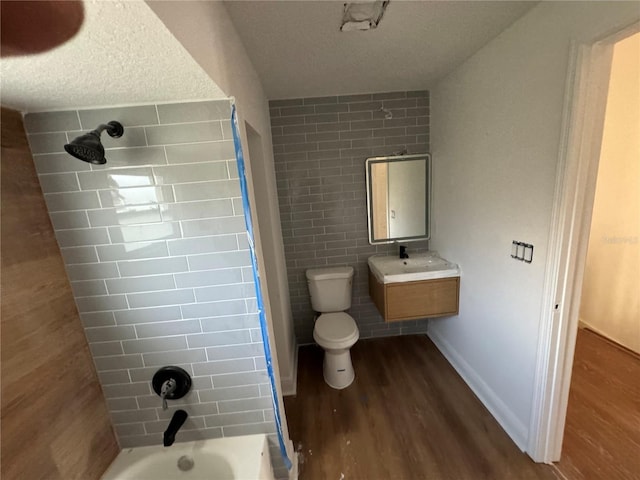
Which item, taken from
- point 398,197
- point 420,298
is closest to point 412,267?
point 420,298

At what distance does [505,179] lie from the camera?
4.62 ft

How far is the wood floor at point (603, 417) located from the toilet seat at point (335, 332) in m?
1.27

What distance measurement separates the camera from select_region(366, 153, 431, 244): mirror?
2229mm

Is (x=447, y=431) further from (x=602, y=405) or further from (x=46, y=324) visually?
(x=46, y=324)

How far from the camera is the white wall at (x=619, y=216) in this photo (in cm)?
182

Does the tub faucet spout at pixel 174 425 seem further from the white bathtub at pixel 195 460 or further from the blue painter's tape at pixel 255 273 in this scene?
the blue painter's tape at pixel 255 273

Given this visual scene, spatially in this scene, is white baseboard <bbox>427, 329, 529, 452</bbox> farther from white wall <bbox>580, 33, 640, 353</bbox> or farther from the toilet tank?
white wall <bbox>580, 33, 640, 353</bbox>

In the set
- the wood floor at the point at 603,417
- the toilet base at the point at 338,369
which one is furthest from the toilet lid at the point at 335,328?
the wood floor at the point at 603,417

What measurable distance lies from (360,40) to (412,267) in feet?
5.25

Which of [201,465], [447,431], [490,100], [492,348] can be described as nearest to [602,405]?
[492,348]

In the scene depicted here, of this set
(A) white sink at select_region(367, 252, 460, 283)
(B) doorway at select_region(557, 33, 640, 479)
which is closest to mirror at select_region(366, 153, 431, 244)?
(A) white sink at select_region(367, 252, 460, 283)

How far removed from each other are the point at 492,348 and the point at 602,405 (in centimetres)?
79

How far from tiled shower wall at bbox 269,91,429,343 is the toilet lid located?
345 millimetres

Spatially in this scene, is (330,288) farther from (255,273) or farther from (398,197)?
(255,273)
